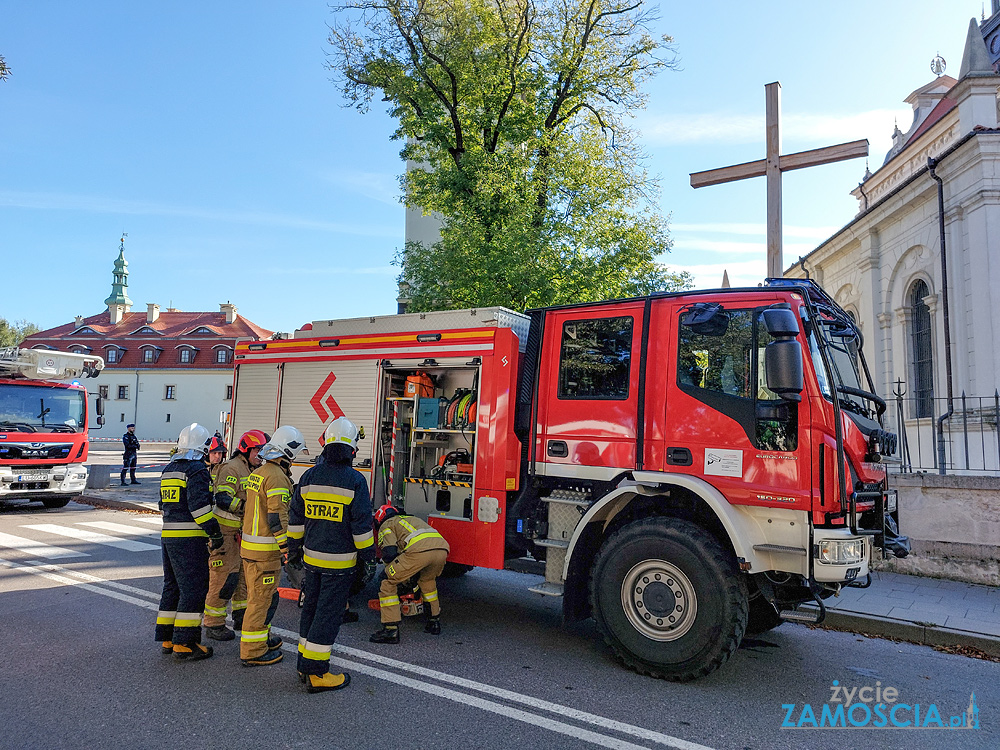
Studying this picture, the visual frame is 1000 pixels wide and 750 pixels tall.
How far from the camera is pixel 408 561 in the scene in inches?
228

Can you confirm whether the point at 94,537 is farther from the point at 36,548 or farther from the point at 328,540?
the point at 328,540

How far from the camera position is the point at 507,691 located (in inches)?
177

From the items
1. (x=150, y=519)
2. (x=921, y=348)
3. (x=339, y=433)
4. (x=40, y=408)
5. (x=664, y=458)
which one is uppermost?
(x=921, y=348)

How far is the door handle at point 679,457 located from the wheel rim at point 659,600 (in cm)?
76

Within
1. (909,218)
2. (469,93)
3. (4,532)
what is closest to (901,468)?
(909,218)

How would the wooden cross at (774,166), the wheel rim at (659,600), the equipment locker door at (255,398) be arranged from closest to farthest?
1. the wheel rim at (659,600)
2. the equipment locker door at (255,398)
3. the wooden cross at (774,166)

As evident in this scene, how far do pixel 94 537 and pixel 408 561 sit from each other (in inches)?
286

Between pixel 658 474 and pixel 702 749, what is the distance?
1.93 meters

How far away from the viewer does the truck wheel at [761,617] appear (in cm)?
540

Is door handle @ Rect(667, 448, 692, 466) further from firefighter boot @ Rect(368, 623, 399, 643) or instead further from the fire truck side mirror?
firefighter boot @ Rect(368, 623, 399, 643)

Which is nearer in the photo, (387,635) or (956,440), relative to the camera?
(387,635)

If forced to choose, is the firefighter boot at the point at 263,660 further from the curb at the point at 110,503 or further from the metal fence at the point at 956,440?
the curb at the point at 110,503

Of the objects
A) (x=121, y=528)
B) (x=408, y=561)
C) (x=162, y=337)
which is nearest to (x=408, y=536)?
(x=408, y=561)

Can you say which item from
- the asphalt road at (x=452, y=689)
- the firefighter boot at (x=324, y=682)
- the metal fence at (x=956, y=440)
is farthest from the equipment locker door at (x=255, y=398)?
the metal fence at (x=956, y=440)
